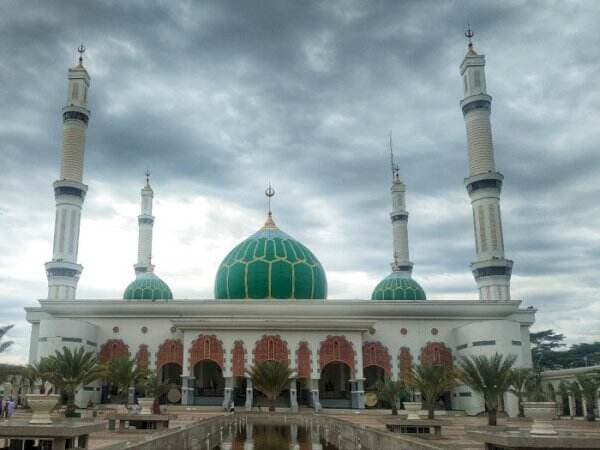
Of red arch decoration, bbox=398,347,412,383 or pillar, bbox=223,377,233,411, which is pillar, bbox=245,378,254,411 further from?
red arch decoration, bbox=398,347,412,383

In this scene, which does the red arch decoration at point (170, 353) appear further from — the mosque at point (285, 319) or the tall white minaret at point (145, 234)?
the tall white minaret at point (145, 234)

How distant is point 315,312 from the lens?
34.5 meters

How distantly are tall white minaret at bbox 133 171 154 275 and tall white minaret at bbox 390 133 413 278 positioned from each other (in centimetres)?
1779

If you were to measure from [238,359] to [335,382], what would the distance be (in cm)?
702

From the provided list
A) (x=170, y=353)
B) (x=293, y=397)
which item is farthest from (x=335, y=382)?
(x=170, y=353)

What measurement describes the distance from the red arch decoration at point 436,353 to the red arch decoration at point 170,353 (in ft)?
43.1

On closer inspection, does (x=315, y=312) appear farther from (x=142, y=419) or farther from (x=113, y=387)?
(x=142, y=419)

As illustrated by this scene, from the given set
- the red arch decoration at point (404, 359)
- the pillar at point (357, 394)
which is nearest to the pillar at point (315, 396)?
the pillar at point (357, 394)

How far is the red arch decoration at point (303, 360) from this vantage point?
3125cm

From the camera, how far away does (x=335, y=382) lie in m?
35.5

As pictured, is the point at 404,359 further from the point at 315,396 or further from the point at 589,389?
the point at 589,389

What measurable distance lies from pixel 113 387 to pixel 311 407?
1124cm

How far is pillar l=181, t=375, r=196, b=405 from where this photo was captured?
101 feet

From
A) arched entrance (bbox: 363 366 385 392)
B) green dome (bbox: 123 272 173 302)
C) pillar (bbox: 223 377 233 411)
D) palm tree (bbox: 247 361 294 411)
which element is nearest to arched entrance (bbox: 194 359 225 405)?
pillar (bbox: 223 377 233 411)
